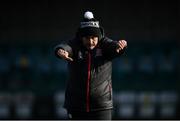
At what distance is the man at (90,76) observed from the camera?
5.58 m

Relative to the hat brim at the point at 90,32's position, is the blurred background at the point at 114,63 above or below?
above

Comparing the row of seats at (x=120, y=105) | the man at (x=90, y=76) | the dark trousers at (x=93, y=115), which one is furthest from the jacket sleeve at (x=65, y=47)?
the row of seats at (x=120, y=105)

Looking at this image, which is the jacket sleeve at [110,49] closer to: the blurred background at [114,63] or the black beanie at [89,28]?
the black beanie at [89,28]

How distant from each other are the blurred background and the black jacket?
621 cm

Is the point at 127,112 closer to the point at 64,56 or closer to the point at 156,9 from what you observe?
the point at 156,9

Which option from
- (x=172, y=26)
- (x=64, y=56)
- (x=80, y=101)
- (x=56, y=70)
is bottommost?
(x=80, y=101)

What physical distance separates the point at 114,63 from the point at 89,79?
6281mm

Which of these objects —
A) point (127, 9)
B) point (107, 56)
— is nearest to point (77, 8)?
point (127, 9)

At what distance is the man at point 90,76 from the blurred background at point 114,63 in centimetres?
621

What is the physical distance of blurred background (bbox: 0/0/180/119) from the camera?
11.8m

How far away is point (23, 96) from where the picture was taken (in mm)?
11969

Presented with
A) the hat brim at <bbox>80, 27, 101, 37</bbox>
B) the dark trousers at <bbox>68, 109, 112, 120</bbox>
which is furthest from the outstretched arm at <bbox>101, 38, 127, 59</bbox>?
the dark trousers at <bbox>68, 109, 112, 120</bbox>

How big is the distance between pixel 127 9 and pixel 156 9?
1.68 feet

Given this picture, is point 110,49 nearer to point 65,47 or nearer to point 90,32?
point 90,32
